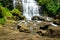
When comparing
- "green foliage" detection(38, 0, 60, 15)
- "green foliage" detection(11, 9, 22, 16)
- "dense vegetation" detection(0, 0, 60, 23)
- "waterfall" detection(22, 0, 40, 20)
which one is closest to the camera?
"dense vegetation" detection(0, 0, 60, 23)

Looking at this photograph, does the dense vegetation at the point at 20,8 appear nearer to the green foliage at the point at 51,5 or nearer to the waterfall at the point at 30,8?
the green foliage at the point at 51,5

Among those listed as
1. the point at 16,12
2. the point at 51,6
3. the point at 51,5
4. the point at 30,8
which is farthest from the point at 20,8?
the point at 51,5

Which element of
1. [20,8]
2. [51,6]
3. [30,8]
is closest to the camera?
[20,8]

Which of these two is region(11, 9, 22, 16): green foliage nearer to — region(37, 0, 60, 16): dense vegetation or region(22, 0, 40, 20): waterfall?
region(22, 0, 40, 20): waterfall

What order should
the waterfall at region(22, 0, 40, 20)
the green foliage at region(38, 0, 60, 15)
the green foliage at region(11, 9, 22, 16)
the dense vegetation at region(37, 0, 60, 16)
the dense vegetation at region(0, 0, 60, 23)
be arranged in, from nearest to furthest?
the dense vegetation at region(0, 0, 60, 23), the green foliage at region(11, 9, 22, 16), the dense vegetation at region(37, 0, 60, 16), the green foliage at region(38, 0, 60, 15), the waterfall at region(22, 0, 40, 20)

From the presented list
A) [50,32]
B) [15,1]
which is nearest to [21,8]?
[15,1]

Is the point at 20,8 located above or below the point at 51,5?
below

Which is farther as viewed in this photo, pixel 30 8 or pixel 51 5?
pixel 51 5

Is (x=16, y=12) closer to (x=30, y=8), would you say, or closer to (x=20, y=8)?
(x=20, y=8)

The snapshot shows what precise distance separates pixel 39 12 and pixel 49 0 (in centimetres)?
347

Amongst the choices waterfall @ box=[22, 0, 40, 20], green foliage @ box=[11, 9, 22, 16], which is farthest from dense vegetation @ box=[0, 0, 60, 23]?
waterfall @ box=[22, 0, 40, 20]

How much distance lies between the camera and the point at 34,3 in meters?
39.4

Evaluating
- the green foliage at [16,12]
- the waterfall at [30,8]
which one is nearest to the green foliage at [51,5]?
the waterfall at [30,8]

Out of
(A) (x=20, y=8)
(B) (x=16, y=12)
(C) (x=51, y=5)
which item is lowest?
(B) (x=16, y=12)
